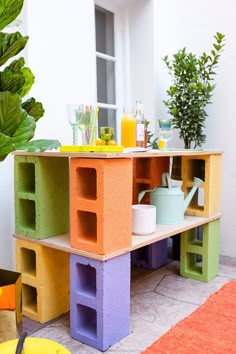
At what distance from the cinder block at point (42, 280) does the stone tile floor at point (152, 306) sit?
0.15 feet

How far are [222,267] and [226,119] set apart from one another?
0.97 m

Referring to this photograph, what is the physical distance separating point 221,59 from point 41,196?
63.1 inches

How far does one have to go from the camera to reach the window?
2373 millimetres

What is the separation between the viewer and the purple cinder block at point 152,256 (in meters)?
2.14

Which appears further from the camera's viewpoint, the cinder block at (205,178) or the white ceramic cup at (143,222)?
the cinder block at (205,178)

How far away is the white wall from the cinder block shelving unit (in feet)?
1.89

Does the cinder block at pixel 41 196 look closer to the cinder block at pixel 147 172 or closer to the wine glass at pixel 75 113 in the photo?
the wine glass at pixel 75 113

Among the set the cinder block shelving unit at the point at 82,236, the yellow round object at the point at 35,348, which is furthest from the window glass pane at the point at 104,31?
the yellow round object at the point at 35,348

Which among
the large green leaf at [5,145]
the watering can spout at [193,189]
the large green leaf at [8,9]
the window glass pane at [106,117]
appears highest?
the large green leaf at [8,9]

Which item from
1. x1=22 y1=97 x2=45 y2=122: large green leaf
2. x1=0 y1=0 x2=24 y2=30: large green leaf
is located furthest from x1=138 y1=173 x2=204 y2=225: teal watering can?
Answer: x1=0 y1=0 x2=24 y2=30: large green leaf

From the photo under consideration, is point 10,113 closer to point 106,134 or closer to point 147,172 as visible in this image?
point 106,134

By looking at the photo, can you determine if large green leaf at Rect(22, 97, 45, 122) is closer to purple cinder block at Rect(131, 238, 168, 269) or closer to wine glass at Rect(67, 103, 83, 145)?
wine glass at Rect(67, 103, 83, 145)

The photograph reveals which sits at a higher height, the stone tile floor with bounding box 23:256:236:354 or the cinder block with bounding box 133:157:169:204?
the cinder block with bounding box 133:157:169:204

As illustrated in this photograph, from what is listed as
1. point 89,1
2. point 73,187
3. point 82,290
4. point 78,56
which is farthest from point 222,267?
point 89,1
